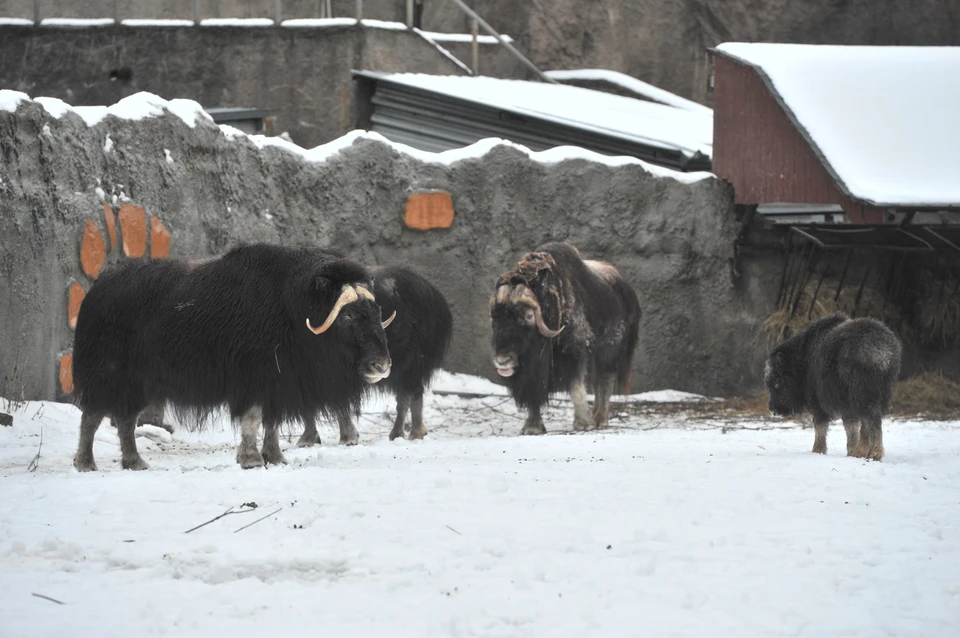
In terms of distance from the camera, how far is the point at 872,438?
7832mm

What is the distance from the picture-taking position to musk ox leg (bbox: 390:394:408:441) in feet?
32.9

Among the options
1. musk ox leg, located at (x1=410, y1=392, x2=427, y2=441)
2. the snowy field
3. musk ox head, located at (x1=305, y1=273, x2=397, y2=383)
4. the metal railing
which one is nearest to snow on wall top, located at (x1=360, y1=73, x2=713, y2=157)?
the metal railing

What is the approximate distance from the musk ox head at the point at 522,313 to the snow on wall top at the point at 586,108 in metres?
5.34

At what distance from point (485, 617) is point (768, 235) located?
1049 cm

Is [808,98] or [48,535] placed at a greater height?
[808,98]

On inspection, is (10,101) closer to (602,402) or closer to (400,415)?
(400,415)

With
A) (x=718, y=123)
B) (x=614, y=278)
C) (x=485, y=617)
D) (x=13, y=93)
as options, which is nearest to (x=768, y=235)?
(x=718, y=123)

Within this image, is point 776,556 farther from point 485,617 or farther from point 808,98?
point 808,98

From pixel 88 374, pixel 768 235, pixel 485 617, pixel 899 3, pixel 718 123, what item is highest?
pixel 899 3

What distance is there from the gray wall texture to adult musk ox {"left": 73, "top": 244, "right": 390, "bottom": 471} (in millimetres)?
14185

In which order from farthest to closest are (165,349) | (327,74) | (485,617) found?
(327,74) < (165,349) < (485,617)

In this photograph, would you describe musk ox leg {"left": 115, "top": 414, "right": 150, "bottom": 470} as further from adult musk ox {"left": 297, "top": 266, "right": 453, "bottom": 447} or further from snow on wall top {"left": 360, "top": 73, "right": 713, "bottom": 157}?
snow on wall top {"left": 360, "top": 73, "right": 713, "bottom": 157}

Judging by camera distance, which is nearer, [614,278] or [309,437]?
[309,437]

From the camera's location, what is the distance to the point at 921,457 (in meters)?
8.07
